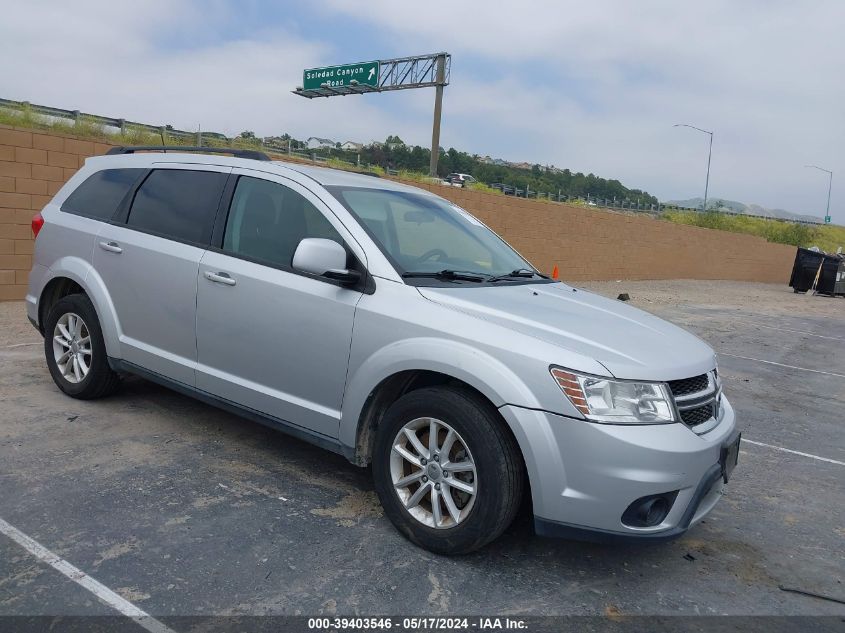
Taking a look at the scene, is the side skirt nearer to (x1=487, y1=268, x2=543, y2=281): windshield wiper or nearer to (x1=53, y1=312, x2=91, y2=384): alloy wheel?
(x1=53, y1=312, x2=91, y2=384): alloy wheel

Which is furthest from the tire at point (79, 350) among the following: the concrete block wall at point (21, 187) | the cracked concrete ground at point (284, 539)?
the concrete block wall at point (21, 187)

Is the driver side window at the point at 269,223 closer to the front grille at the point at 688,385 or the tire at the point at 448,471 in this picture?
the tire at the point at 448,471

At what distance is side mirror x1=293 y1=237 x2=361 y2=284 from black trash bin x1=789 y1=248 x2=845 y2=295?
2987 cm

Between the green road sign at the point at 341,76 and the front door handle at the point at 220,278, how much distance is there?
93.5 ft

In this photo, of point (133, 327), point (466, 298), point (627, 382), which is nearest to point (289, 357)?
point (466, 298)

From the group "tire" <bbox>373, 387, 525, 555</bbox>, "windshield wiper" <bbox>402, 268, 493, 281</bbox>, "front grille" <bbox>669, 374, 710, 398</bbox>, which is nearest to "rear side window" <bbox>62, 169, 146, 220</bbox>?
"windshield wiper" <bbox>402, 268, 493, 281</bbox>

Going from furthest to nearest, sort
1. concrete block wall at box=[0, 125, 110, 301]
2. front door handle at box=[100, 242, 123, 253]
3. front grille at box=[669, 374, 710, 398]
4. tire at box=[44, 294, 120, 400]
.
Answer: concrete block wall at box=[0, 125, 110, 301], tire at box=[44, 294, 120, 400], front door handle at box=[100, 242, 123, 253], front grille at box=[669, 374, 710, 398]

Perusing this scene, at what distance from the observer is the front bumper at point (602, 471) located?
123 inches

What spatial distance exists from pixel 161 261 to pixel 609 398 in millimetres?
2981

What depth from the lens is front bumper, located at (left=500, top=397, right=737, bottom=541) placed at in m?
3.12

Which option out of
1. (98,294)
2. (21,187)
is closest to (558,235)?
(21,187)

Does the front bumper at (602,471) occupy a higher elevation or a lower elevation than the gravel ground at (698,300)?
higher

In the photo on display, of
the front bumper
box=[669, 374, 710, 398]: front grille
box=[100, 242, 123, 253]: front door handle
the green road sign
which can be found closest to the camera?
the front bumper

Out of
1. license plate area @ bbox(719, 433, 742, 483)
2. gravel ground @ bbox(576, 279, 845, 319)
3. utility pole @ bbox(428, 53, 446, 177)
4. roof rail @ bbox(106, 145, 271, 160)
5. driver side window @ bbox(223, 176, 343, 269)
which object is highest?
utility pole @ bbox(428, 53, 446, 177)
